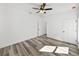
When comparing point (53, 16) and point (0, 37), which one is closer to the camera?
point (0, 37)

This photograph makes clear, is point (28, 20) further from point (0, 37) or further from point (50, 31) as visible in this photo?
point (0, 37)

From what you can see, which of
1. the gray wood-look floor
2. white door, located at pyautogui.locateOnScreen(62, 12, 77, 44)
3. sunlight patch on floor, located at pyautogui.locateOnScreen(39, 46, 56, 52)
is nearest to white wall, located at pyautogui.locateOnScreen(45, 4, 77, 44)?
white door, located at pyautogui.locateOnScreen(62, 12, 77, 44)

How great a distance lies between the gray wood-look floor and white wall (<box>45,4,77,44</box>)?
102 millimetres

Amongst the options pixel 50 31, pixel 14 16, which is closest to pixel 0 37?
pixel 14 16

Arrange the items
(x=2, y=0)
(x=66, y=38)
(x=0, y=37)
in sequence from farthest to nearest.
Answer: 1. (x=66, y=38)
2. (x=0, y=37)
3. (x=2, y=0)

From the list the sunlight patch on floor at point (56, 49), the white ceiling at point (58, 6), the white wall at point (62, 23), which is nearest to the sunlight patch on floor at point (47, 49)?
the sunlight patch on floor at point (56, 49)

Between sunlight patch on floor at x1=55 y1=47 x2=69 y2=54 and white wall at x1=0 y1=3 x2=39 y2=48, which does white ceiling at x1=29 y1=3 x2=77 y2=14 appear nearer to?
white wall at x1=0 y1=3 x2=39 y2=48

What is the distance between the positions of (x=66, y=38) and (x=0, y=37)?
1.15m

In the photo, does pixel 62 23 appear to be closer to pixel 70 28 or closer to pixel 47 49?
pixel 70 28

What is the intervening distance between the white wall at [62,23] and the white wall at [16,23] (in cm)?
30

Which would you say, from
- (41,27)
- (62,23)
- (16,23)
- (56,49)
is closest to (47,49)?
(56,49)

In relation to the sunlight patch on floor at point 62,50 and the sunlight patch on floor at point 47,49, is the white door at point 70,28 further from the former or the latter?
the sunlight patch on floor at point 47,49

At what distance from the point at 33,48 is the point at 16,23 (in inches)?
Result: 21.8

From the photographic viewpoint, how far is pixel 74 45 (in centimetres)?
149
